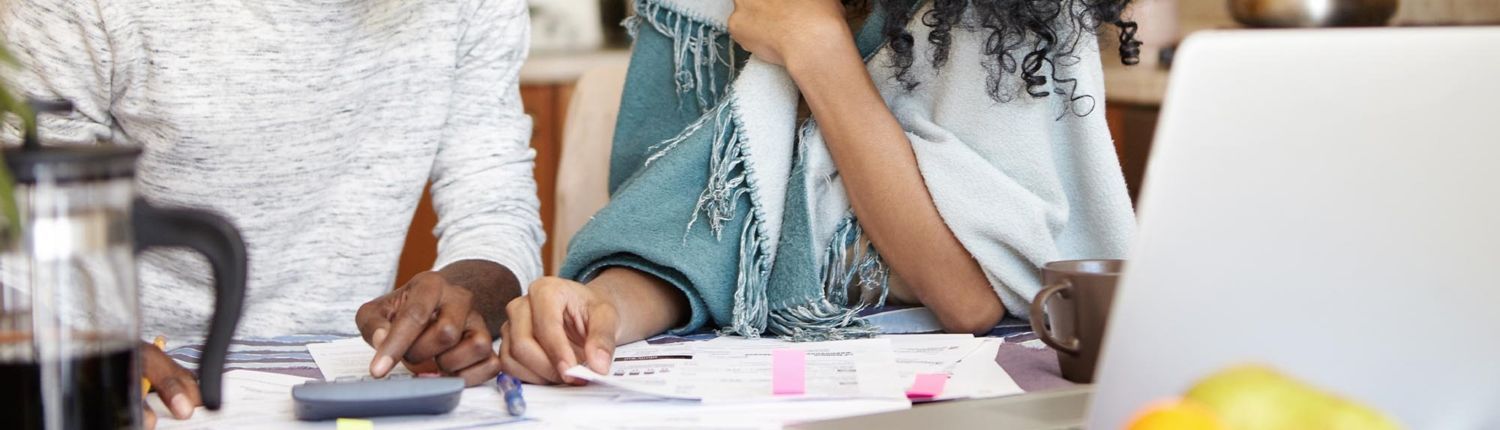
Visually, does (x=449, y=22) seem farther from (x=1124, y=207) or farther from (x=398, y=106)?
(x=1124, y=207)

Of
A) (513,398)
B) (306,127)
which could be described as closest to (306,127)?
(306,127)

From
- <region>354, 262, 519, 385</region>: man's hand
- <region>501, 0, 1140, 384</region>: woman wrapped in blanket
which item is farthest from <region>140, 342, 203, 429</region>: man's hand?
<region>501, 0, 1140, 384</region>: woman wrapped in blanket

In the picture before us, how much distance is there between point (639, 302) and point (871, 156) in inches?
9.1

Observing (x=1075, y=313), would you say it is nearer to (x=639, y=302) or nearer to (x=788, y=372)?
(x=788, y=372)

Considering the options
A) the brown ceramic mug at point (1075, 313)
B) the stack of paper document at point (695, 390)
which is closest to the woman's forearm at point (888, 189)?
the stack of paper document at point (695, 390)

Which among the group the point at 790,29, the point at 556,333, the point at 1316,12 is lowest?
the point at 1316,12

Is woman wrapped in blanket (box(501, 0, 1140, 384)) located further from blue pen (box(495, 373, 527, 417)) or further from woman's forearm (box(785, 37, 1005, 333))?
blue pen (box(495, 373, 527, 417))

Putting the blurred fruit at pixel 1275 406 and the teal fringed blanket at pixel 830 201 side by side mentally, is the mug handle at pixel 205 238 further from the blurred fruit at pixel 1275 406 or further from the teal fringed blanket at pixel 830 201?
the teal fringed blanket at pixel 830 201

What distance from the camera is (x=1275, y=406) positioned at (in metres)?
0.50

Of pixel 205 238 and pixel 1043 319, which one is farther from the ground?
pixel 205 238

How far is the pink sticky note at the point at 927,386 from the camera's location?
2.66 ft

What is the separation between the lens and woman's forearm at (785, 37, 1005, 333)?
1.14 meters

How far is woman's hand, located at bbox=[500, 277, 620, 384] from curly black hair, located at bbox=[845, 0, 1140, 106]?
0.38 metres

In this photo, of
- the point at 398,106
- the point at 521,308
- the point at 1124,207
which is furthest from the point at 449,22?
the point at 1124,207
